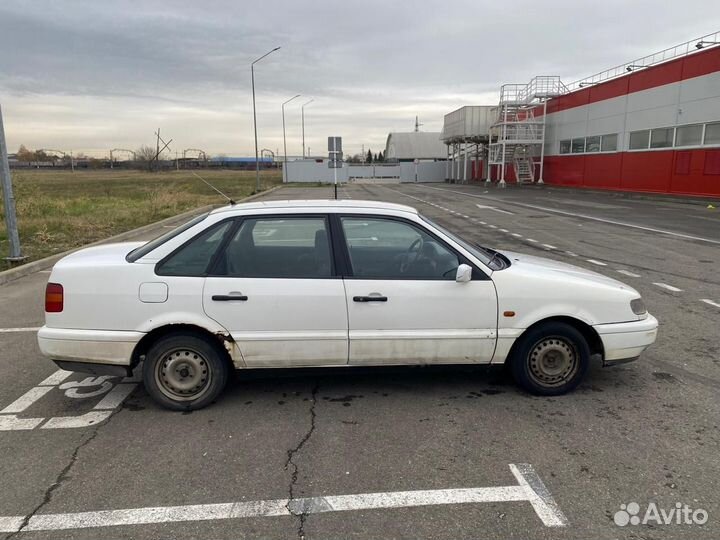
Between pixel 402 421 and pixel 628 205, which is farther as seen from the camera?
pixel 628 205

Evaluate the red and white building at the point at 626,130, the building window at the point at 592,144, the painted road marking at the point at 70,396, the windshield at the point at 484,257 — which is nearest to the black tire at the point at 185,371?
the painted road marking at the point at 70,396

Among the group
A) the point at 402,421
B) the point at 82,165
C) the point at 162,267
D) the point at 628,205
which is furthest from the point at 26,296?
the point at 82,165

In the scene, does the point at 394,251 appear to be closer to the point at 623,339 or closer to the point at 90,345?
the point at 623,339

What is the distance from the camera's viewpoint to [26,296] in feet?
25.9

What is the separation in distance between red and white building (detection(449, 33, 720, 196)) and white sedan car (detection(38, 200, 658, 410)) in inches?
944

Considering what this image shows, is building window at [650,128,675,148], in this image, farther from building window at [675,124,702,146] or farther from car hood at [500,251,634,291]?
car hood at [500,251,634,291]

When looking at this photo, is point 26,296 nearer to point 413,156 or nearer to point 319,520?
point 319,520

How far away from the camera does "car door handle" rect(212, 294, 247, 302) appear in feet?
12.7

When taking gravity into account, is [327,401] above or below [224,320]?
below

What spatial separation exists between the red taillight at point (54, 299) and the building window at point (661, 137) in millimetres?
28896

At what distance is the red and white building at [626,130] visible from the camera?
77.8ft

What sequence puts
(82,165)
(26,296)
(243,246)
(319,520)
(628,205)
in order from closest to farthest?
(319,520) → (243,246) → (26,296) → (628,205) → (82,165)

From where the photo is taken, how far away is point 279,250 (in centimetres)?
420

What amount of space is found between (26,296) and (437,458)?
23.6ft
